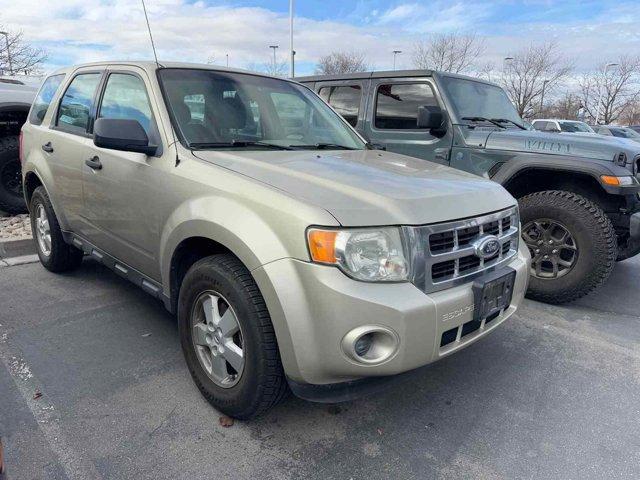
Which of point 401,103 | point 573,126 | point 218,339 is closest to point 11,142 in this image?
point 401,103

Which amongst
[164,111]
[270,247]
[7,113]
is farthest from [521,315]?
[7,113]

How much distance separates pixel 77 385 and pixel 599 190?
4186mm

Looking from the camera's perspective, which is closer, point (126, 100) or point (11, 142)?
point (126, 100)

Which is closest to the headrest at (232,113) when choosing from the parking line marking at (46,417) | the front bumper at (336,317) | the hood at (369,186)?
the hood at (369,186)

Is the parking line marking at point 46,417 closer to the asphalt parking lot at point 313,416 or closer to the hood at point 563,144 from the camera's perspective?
the asphalt parking lot at point 313,416

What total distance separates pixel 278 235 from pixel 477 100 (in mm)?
3852

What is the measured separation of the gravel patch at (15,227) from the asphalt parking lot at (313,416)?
1.96m

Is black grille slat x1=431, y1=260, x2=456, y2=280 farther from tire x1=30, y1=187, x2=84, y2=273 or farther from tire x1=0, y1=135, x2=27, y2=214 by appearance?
tire x1=0, y1=135, x2=27, y2=214

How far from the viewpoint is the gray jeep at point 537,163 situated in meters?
3.93

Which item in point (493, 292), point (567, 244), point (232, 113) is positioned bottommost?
point (567, 244)

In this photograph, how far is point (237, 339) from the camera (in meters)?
2.38

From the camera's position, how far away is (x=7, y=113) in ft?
19.8

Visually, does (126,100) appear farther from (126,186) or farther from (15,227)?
(15,227)

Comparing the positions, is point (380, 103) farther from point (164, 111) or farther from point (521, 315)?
point (164, 111)
